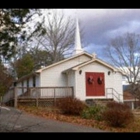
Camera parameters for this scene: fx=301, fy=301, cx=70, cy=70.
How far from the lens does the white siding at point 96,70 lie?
27.0 metres

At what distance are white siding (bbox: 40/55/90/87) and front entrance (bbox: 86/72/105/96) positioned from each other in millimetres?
2255

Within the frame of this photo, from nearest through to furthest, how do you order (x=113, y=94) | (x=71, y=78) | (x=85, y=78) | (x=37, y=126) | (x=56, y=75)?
1. (x=37, y=126)
2. (x=85, y=78)
3. (x=71, y=78)
4. (x=56, y=75)
5. (x=113, y=94)

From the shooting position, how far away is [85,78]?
2759 centimetres

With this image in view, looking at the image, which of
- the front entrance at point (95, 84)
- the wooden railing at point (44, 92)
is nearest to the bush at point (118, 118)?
the wooden railing at point (44, 92)

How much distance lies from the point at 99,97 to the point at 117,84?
8.74 ft

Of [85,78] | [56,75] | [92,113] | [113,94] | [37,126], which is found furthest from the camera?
[113,94]

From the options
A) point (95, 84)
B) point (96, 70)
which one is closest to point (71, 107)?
point (95, 84)

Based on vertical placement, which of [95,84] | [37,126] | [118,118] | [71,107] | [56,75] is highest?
[56,75]

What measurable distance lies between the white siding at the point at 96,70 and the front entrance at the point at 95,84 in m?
0.39

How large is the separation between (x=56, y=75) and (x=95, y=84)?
147 inches

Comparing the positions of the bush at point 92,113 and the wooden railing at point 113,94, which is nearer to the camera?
the bush at point 92,113

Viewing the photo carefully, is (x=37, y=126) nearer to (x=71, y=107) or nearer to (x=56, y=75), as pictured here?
(x=71, y=107)

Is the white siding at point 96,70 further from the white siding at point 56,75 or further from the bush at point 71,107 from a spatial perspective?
the bush at point 71,107
